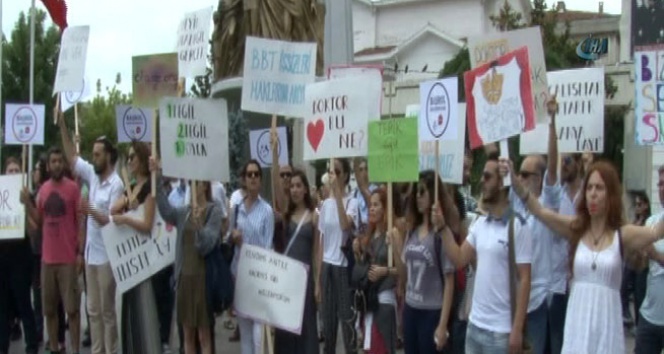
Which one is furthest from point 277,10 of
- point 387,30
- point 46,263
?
point 387,30

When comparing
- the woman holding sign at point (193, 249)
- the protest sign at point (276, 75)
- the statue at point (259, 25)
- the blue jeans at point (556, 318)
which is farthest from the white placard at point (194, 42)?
the statue at point (259, 25)

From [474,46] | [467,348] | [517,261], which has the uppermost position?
[474,46]

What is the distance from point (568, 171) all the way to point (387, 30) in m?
70.6

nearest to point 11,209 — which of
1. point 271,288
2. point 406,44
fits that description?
point 271,288

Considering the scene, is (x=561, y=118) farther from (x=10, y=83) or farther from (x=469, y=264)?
(x=10, y=83)

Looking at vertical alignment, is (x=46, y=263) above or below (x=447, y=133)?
below

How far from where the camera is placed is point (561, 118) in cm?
889

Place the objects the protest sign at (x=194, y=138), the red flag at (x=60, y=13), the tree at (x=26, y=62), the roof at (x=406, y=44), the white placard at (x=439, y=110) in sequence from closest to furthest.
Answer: the white placard at (x=439, y=110)
the protest sign at (x=194, y=138)
the red flag at (x=60, y=13)
the tree at (x=26, y=62)
the roof at (x=406, y=44)

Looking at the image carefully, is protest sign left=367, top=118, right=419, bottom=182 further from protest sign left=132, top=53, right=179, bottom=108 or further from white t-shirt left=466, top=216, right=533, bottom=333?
protest sign left=132, top=53, right=179, bottom=108

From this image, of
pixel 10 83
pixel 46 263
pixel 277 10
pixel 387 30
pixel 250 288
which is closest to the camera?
pixel 250 288

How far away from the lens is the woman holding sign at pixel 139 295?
9.52 metres

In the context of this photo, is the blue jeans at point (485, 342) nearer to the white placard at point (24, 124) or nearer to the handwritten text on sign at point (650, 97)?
the handwritten text on sign at point (650, 97)

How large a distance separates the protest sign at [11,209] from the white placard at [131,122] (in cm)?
138

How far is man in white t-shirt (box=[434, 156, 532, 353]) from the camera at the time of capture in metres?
6.99
